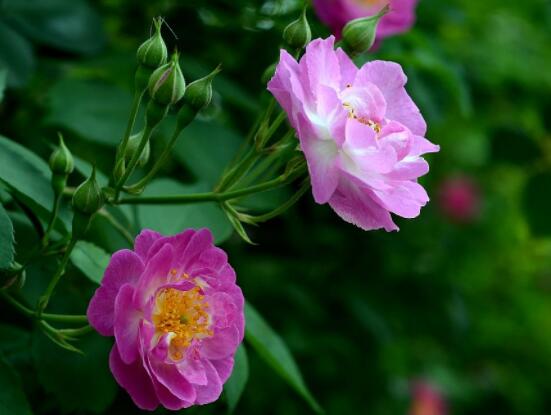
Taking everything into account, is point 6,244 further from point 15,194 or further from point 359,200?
point 359,200

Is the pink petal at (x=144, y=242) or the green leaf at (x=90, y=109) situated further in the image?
the green leaf at (x=90, y=109)

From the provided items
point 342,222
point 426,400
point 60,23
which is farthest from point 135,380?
point 426,400

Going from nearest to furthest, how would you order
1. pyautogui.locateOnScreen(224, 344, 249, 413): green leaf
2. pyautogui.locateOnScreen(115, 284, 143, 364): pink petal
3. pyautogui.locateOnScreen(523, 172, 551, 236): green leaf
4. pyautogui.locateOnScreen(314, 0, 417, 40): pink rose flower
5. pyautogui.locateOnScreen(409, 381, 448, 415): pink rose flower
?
1. pyautogui.locateOnScreen(115, 284, 143, 364): pink petal
2. pyautogui.locateOnScreen(224, 344, 249, 413): green leaf
3. pyautogui.locateOnScreen(314, 0, 417, 40): pink rose flower
4. pyautogui.locateOnScreen(523, 172, 551, 236): green leaf
5. pyautogui.locateOnScreen(409, 381, 448, 415): pink rose flower

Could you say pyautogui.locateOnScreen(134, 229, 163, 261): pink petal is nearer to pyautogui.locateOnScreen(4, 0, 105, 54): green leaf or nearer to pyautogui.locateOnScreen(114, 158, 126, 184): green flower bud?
pyautogui.locateOnScreen(114, 158, 126, 184): green flower bud

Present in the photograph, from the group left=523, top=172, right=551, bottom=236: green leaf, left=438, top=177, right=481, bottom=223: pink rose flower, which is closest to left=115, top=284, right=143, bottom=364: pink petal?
left=523, top=172, right=551, bottom=236: green leaf

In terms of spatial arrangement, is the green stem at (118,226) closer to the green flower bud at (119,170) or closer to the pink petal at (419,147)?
the green flower bud at (119,170)

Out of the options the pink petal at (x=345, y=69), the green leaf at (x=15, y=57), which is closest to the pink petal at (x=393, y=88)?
the pink petal at (x=345, y=69)
